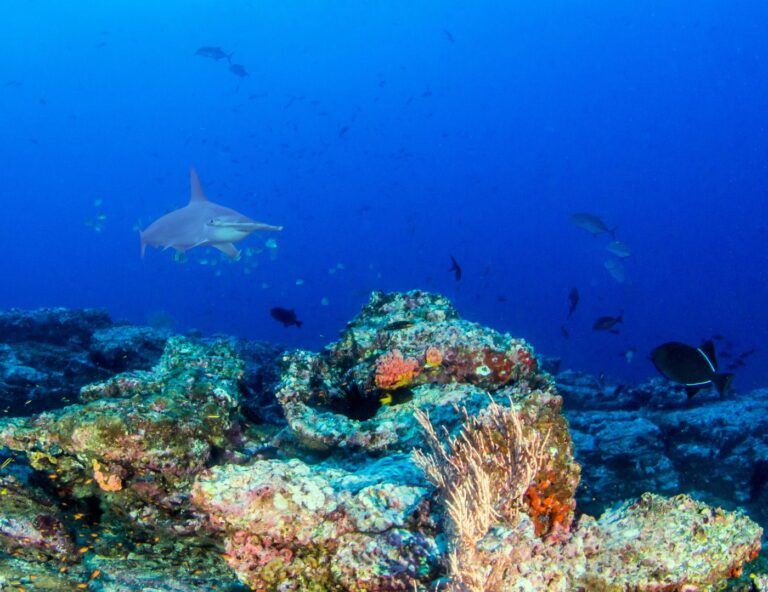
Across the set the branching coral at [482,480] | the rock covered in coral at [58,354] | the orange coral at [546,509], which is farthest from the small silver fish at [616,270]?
the branching coral at [482,480]

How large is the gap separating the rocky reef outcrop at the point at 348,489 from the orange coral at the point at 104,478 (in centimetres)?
1

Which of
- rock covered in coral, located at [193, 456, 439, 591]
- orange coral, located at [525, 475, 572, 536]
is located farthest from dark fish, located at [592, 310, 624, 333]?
rock covered in coral, located at [193, 456, 439, 591]

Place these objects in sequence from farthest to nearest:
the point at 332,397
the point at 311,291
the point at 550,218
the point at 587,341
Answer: the point at 550,218
the point at 311,291
the point at 587,341
the point at 332,397

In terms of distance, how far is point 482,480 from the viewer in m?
2.63

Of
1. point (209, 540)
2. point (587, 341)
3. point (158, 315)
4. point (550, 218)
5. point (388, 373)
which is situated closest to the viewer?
point (209, 540)

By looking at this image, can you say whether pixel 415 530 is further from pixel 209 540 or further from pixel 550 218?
pixel 550 218

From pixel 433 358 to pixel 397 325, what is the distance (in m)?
0.75

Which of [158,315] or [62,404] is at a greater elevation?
[158,315]

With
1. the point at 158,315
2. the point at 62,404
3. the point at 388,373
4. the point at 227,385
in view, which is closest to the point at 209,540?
the point at 227,385

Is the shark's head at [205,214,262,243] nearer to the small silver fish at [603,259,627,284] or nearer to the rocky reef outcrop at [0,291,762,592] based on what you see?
the rocky reef outcrop at [0,291,762,592]

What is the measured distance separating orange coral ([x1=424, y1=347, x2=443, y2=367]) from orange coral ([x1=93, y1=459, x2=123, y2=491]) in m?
2.84

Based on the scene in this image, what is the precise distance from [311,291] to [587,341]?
65.1 metres

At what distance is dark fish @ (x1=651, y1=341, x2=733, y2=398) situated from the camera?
4840mm

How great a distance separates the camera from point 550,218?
13612cm
